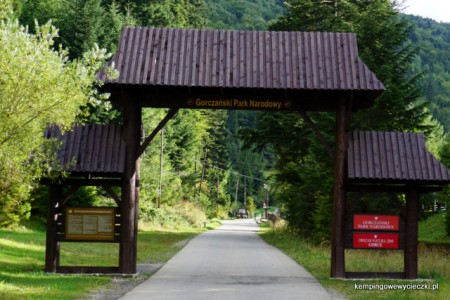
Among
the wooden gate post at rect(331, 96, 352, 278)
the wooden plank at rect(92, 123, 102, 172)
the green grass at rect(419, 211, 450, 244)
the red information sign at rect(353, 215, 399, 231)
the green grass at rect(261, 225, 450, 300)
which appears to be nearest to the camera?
the green grass at rect(261, 225, 450, 300)

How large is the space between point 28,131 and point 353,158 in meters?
8.62

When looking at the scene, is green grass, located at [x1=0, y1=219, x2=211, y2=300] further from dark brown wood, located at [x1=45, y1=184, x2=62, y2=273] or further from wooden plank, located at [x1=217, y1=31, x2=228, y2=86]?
wooden plank, located at [x1=217, y1=31, x2=228, y2=86]

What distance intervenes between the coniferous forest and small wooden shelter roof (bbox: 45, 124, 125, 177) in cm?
56

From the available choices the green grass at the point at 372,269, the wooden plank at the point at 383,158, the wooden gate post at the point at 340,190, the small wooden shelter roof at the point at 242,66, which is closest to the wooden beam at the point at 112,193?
the small wooden shelter roof at the point at 242,66

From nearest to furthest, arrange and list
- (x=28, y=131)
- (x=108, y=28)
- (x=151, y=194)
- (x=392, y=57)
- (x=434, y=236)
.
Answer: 1. (x=28, y=131)
2. (x=392, y=57)
3. (x=434, y=236)
4. (x=151, y=194)
5. (x=108, y=28)

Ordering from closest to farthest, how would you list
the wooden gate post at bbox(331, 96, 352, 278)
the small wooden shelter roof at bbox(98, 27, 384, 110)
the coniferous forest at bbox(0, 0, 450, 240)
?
the coniferous forest at bbox(0, 0, 450, 240) < the small wooden shelter roof at bbox(98, 27, 384, 110) < the wooden gate post at bbox(331, 96, 352, 278)

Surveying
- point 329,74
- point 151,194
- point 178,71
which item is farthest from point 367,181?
point 151,194

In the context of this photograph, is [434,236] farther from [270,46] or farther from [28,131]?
[28,131]

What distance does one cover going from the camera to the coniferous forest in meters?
11.8

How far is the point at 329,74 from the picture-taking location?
1678cm

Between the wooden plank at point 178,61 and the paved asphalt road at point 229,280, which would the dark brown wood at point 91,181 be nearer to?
the paved asphalt road at point 229,280

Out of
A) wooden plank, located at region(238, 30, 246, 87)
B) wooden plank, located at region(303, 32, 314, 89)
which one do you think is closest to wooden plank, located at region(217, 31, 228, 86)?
wooden plank, located at region(238, 30, 246, 87)

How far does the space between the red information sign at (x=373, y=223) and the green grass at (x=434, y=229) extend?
30361mm

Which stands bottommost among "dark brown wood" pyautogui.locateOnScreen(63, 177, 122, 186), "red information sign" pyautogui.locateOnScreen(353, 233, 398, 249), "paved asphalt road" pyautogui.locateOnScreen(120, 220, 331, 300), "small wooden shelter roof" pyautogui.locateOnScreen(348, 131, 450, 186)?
"paved asphalt road" pyautogui.locateOnScreen(120, 220, 331, 300)
